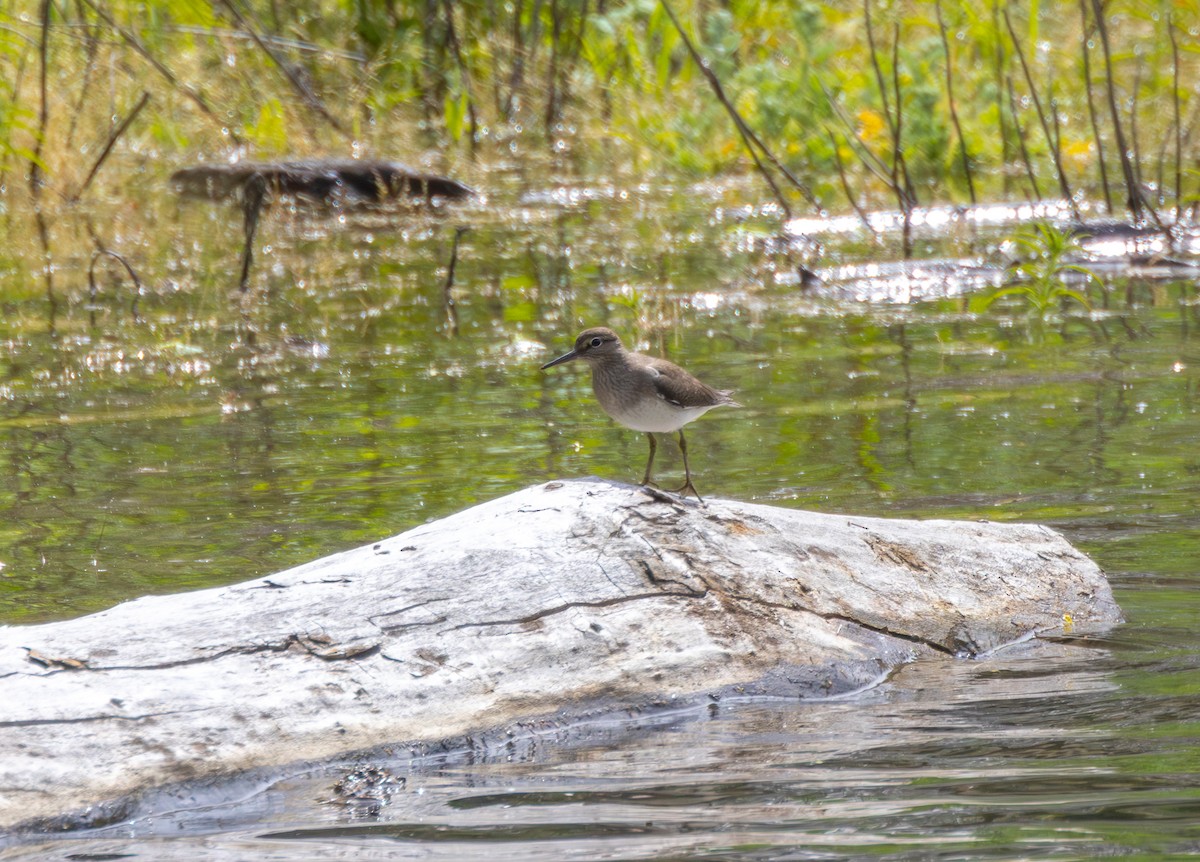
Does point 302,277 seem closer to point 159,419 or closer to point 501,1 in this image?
point 159,419

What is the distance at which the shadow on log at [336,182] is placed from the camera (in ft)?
44.6

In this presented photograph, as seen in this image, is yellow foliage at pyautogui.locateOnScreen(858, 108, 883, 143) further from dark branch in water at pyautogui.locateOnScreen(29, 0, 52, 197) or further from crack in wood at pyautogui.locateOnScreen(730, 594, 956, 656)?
crack in wood at pyautogui.locateOnScreen(730, 594, 956, 656)

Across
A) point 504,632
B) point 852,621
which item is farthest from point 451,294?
point 504,632

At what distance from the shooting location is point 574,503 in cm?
466

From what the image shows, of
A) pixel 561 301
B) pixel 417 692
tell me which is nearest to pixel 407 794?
pixel 417 692

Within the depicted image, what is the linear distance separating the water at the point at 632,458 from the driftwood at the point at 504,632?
119 mm

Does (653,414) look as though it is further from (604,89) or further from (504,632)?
(604,89)

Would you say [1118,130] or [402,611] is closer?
Answer: [402,611]

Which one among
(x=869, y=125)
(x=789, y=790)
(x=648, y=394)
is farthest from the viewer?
(x=869, y=125)

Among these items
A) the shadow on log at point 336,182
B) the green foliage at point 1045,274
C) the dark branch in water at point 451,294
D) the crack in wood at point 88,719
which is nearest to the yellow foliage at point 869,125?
the green foliage at point 1045,274

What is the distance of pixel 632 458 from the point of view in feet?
23.4

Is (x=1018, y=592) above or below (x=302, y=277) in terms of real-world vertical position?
below

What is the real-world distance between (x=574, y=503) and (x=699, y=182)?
10.3 m

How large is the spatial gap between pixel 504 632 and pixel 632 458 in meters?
2.95
